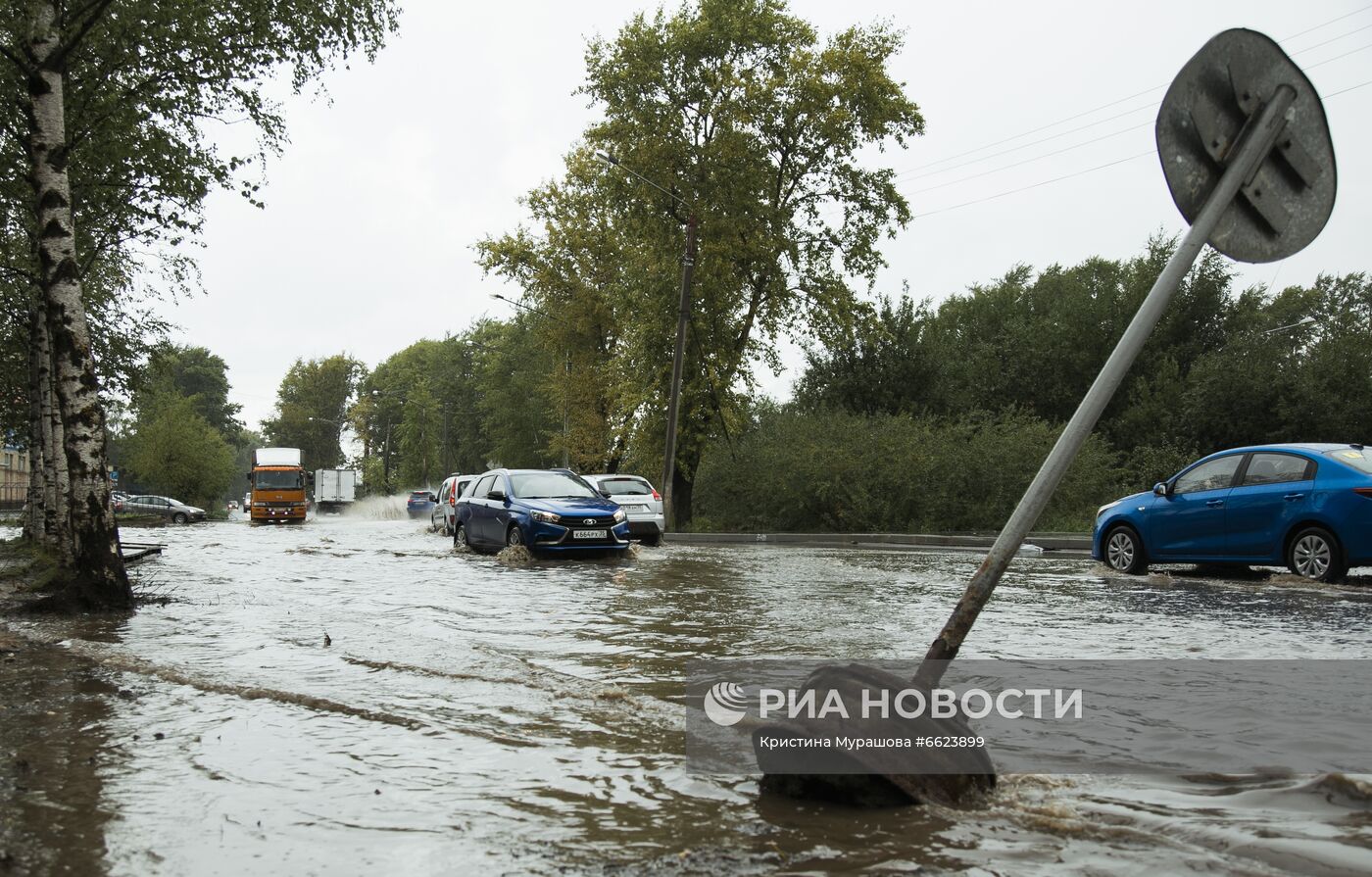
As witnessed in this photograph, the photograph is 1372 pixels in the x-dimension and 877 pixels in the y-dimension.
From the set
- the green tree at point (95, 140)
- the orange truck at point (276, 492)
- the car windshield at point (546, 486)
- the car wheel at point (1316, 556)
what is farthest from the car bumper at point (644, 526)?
the orange truck at point (276, 492)

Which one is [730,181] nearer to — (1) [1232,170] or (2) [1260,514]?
(2) [1260,514]

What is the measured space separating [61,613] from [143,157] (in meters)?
10.7

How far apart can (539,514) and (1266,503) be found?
1043cm

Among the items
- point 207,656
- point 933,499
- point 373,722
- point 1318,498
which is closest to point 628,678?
point 373,722

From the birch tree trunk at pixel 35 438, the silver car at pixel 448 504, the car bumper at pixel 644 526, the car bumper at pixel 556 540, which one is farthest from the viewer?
the silver car at pixel 448 504

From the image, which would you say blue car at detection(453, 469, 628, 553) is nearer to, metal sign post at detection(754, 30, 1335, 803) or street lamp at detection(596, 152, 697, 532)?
street lamp at detection(596, 152, 697, 532)

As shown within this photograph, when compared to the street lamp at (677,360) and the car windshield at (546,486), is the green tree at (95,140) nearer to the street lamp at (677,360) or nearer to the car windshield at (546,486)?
the car windshield at (546,486)

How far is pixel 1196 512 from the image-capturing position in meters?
13.4

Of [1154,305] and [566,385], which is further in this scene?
[566,385]

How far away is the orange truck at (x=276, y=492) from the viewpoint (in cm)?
4738

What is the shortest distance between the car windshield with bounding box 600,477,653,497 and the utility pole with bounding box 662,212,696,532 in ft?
17.5

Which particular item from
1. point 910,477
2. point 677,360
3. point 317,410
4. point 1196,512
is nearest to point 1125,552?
point 1196,512

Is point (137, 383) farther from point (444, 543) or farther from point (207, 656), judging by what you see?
point (207, 656)

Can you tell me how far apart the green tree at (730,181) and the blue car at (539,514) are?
14051 millimetres
